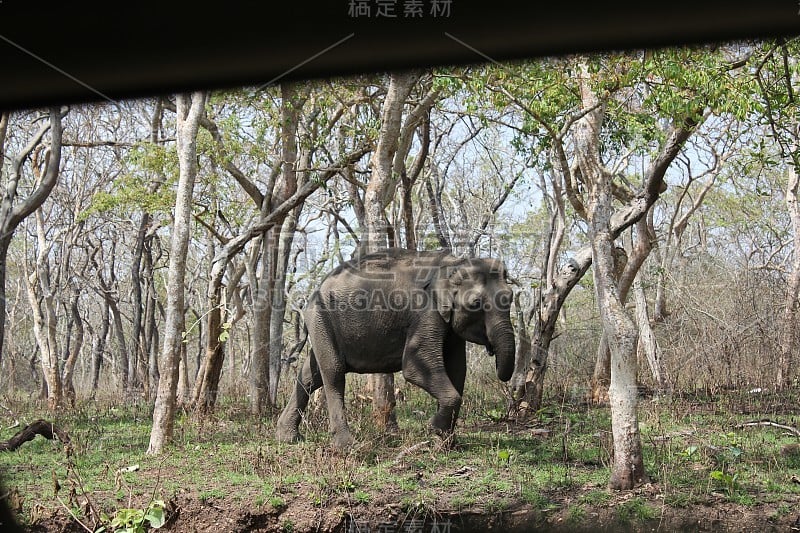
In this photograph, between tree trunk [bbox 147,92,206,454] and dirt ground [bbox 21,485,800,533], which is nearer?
dirt ground [bbox 21,485,800,533]

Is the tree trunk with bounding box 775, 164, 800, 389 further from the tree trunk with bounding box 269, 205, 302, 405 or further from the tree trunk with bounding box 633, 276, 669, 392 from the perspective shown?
the tree trunk with bounding box 269, 205, 302, 405

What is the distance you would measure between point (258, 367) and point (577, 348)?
9063 mm

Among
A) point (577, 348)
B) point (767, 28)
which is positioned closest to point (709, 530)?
point (767, 28)

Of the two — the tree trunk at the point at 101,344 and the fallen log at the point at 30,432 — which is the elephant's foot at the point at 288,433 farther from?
the tree trunk at the point at 101,344

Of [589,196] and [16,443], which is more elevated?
[589,196]

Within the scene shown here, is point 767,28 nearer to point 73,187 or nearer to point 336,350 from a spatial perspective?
point 336,350

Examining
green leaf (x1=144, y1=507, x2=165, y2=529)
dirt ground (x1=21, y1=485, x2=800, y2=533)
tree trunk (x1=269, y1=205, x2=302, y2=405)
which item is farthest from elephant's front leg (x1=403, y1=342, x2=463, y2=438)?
tree trunk (x1=269, y1=205, x2=302, y2=405)

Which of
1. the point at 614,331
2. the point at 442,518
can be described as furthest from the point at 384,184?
the point at 442,518

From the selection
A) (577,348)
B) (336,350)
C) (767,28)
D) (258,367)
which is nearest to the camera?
(767,28)

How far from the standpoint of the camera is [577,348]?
692 inches

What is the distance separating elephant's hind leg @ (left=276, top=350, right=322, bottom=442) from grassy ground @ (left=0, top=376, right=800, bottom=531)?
0.19 meters

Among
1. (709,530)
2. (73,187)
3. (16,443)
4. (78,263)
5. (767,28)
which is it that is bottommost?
(709,530)

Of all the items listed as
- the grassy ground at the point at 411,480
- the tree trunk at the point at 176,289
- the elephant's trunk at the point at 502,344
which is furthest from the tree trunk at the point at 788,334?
the tree trunk at the point at 176,289

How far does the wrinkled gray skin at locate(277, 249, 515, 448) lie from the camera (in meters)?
7.46
